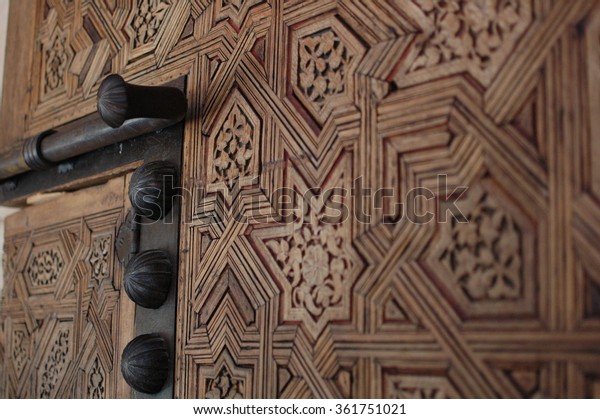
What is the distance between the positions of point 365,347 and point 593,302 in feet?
1.15

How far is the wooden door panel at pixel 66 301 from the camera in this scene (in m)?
1.64

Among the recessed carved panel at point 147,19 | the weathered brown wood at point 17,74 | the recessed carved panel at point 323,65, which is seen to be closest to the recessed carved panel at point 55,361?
the weathered brown wood at point 17,74

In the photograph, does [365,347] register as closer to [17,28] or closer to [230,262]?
[230,262]

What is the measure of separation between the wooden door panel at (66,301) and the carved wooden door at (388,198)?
0.27 m

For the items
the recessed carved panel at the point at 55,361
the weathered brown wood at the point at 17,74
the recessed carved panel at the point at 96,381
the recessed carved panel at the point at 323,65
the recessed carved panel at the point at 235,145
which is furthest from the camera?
the weathered brown wood at the point at 17,74

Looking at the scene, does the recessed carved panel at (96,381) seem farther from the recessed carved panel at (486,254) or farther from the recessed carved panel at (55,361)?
the recessed carved panel at (486,254)

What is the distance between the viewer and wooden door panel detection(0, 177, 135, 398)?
1.64m

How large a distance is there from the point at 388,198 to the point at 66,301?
1.00 metres

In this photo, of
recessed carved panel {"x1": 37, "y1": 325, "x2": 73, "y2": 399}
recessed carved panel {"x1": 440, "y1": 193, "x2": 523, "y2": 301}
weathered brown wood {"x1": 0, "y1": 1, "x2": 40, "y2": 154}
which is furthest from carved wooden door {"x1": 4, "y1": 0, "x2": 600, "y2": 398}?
weathered brown wood {"x1": 0, "y1": 1, "x2": 40, "y2": 154}

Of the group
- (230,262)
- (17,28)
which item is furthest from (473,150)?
(17,28)

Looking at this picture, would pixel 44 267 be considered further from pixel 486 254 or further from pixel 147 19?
pixel 486 254

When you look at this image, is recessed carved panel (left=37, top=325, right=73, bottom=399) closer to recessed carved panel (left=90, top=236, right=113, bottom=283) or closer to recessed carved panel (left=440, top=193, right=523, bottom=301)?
recessed carved panel (left=90, top=236, right=113, bottom=283)

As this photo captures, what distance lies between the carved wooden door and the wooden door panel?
0.27 meters

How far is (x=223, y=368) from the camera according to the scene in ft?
4.39
